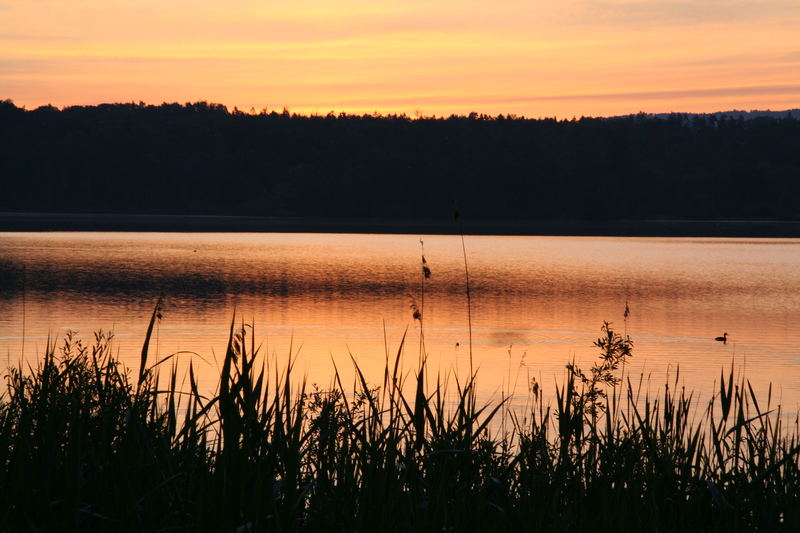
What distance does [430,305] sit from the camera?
2817 cm

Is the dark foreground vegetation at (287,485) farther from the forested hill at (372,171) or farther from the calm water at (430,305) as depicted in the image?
the forested hill at (372,171)

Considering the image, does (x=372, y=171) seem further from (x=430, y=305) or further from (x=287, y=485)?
(x=287, y=485)

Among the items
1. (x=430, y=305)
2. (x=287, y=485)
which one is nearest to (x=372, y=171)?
(x=430, y=305)

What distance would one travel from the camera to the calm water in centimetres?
1825

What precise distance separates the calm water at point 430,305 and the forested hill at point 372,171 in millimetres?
67257

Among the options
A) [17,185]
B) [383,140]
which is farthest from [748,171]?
Answer: [17,185]

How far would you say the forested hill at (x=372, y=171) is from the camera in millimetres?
124500

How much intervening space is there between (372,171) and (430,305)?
99946 millimetres

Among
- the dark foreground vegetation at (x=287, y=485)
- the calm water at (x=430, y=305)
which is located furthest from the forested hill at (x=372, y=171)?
the dark foreground vegetation at (x=287, y=485)

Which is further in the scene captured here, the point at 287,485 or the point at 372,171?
the point at 372,171

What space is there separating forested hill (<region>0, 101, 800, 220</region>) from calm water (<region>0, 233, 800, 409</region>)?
67257 millimetres

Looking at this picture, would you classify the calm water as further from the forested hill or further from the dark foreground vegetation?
the forested hill

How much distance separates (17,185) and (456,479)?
129 meters

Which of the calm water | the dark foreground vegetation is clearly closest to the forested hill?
the calm water
